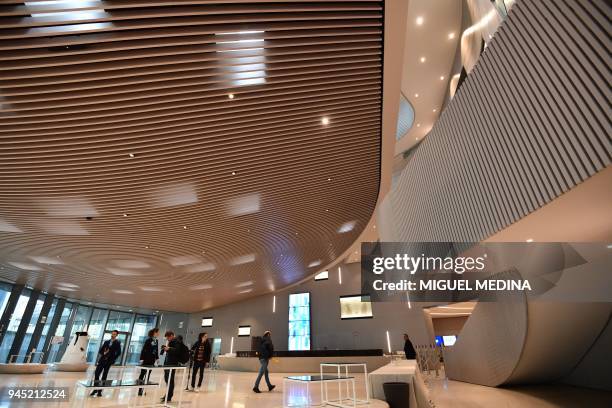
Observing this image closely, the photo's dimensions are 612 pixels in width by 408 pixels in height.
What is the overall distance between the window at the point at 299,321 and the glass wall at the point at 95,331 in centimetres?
1205

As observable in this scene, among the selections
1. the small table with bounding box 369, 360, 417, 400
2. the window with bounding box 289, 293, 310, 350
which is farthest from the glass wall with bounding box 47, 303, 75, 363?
the small table with bounding box 369, 360, 417, 400

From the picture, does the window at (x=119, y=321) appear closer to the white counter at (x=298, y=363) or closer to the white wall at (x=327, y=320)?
the white wall at (x=327, y=320)

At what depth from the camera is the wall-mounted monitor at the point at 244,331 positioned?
2022cm

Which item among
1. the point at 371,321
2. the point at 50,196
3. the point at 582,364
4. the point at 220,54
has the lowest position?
the point at 582,364

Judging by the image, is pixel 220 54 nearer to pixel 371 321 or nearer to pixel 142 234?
pixel 142 234

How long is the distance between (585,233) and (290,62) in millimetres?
5925

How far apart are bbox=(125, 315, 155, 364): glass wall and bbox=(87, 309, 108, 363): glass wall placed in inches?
85.2

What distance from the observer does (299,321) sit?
1883 cm

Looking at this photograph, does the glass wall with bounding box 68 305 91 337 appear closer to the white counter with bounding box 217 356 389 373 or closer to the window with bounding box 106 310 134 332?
the window with bounding box 106 310 134 332

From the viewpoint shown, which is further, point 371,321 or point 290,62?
point 371,321

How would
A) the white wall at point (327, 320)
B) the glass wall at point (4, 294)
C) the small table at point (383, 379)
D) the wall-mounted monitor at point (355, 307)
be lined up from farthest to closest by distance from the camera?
the wall-mounted monitor at point (355, 307), the white wall at point (327, 320), the glass wall at point (4, 294), the small table at point (383, 379)

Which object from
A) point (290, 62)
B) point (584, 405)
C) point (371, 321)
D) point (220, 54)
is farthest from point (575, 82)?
point (371, 321)

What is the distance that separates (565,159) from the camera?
4578 mm

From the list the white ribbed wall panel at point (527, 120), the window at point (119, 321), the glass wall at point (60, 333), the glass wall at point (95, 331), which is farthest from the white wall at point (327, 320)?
the white ribbed wall panel at point (527, 120)
